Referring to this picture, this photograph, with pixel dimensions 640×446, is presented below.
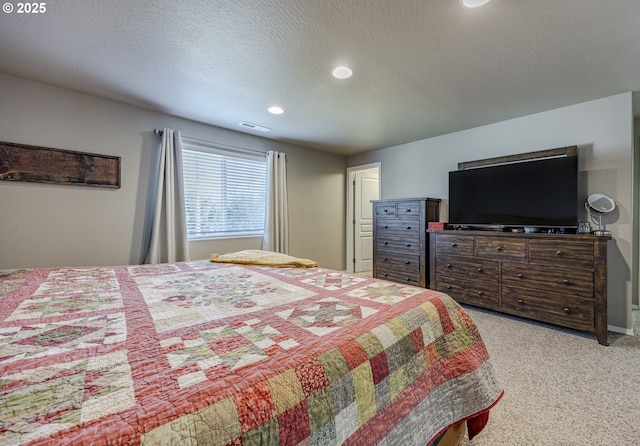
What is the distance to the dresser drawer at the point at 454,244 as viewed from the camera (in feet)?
11.0

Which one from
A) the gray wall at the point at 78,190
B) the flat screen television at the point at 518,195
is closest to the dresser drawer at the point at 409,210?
the flat screen television at the point at 518,195

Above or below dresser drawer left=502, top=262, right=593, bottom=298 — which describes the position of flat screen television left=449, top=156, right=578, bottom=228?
above

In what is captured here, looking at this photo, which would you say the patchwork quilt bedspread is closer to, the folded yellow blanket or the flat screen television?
the folded yellow blanket

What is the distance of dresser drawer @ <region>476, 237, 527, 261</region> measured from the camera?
295cm

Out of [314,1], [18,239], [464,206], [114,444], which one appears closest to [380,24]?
[314,1]

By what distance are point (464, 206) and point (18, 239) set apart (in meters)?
4.83

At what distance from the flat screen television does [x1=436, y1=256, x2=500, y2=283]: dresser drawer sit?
0.53 meters

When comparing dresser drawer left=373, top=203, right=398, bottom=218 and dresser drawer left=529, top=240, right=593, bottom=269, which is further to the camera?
dresser drawer left=373, top=203, right=398, bottom=218

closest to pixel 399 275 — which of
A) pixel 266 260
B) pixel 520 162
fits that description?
pixel 520 162

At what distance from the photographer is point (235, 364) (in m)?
0.72

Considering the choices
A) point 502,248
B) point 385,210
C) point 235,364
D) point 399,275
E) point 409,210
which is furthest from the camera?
point 385,210

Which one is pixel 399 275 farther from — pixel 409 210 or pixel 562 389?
pixel 562 389

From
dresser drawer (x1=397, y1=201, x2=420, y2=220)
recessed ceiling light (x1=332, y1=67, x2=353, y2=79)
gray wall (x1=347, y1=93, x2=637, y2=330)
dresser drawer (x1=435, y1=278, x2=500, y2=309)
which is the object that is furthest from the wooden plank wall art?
gray wall (x1=347, y1=93, x2=637, y2=330)

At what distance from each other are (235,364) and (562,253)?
324 cm
